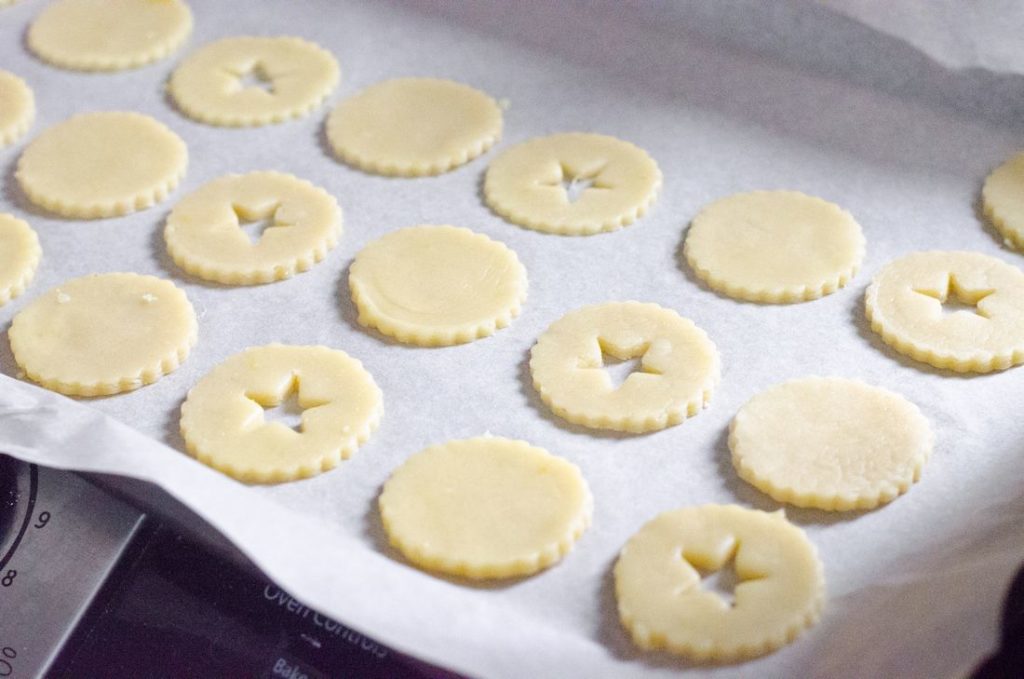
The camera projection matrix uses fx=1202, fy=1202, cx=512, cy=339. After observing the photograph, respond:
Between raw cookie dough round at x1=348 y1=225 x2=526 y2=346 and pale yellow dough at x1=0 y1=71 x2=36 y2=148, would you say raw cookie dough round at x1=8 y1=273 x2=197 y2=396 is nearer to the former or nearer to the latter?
raw cookie dough round at x1=348 y1=225 x2=526 y2=346

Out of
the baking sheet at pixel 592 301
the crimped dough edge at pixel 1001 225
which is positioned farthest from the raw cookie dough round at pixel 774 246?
the crimped dough edge at pixel 1001 225

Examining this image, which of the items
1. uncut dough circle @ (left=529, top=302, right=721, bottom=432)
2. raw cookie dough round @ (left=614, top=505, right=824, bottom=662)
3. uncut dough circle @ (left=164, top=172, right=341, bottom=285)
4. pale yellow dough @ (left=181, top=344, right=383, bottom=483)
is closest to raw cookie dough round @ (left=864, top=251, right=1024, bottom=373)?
uncut dough circle @ (left=529, top=302, right=721, bottom=432)

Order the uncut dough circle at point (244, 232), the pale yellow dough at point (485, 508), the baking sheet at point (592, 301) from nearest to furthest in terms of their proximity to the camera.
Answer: the baking sheet at point (592, 301) → the pale yellow dough at point (485, 508) → the uncut dough circle at point (244, 232)

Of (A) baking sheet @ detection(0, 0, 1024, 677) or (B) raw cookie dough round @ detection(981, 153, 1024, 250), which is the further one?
(B) raw cookie dough round @ detection(981, 153, 1024, 250)

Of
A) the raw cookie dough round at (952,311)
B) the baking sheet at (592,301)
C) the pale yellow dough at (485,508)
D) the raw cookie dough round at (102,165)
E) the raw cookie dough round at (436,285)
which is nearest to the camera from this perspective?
the baking sheet at (592,301)

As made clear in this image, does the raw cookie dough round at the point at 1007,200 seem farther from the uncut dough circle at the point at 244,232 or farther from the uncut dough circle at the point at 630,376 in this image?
the uncut dough circle at the point at 244,232

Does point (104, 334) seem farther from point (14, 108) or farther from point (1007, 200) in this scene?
point (1007, 200)

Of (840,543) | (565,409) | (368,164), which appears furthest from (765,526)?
(368,164)
